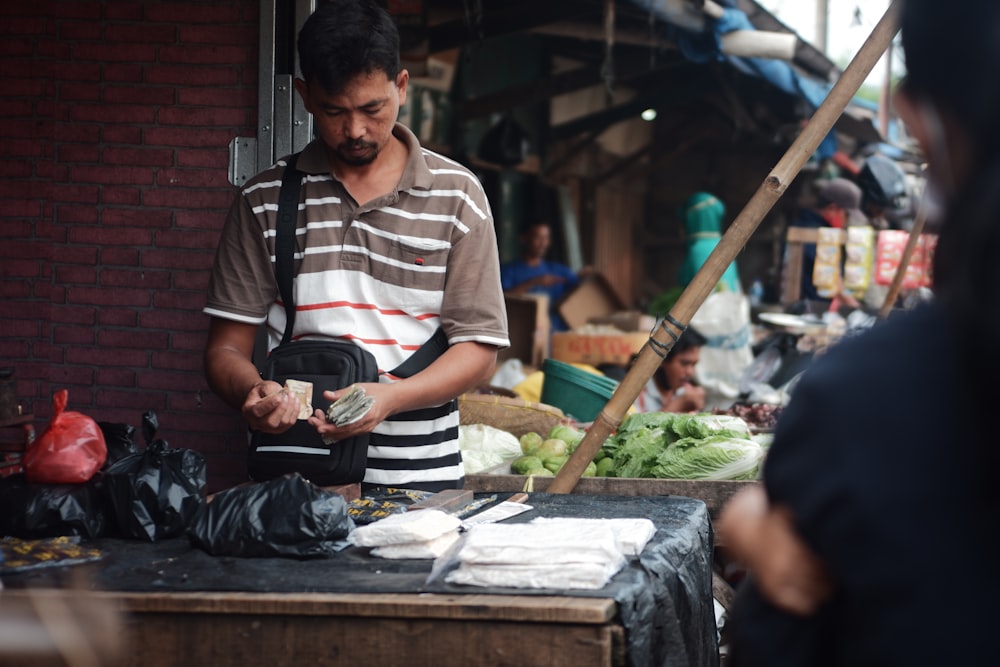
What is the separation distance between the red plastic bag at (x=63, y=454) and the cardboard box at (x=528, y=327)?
6.03 meters

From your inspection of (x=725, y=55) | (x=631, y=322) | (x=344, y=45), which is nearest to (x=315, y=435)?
(x=344, y=45)

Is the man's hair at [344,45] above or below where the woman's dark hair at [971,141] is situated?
above

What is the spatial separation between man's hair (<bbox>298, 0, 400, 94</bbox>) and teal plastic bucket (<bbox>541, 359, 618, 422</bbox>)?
10.5 ft

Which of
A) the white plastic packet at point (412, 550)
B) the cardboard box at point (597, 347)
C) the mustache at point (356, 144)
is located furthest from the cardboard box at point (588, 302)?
the white plastic packet at point (412, 550)

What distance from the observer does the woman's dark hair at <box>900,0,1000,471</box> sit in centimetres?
108

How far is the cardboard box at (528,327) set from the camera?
28.9 ft

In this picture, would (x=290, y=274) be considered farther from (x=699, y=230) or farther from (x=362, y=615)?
(x=699, y=230)

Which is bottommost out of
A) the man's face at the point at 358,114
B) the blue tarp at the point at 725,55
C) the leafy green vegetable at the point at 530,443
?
the leafy green vegetable at the point at 530,443

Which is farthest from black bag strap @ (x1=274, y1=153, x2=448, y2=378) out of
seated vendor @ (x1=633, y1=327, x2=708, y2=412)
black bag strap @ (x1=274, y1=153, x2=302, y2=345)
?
seated vendor @ (x1=633, y1=327, x2=708, y2=412)

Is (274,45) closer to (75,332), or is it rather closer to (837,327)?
(75,332)

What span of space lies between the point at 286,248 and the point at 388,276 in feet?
1.07

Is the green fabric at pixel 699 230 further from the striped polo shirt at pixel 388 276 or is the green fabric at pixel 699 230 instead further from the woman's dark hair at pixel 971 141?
the woman's dark hair at pixel 971 141

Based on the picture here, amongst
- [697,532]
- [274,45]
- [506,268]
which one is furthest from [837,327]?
[697,532]

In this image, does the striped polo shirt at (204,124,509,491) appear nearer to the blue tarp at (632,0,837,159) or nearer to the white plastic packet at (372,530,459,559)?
the white plastic packet at (372,530,459,559)
